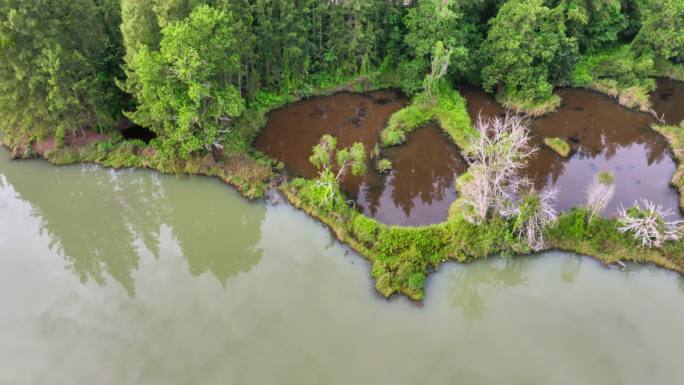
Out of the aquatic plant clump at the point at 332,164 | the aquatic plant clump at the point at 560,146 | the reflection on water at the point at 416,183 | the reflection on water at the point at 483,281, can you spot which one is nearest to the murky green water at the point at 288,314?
the reflection on water at the point at 483,281

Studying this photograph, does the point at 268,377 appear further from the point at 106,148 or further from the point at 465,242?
the point at 106,148

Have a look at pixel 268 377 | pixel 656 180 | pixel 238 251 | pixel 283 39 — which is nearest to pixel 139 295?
pixel 238 251

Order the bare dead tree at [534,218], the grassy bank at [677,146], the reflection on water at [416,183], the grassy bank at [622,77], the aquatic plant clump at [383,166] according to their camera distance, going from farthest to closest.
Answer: the grassy bank at [622,77]
the aquatic plant clump at [383,166]
the grassy bank at [677,146]
the reflection on water at [416,183]
the bare dead tree at [534,218]

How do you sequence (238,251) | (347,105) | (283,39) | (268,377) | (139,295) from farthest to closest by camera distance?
(347,105)
(283,39)
(238,251)
(139,295)
(268,377)

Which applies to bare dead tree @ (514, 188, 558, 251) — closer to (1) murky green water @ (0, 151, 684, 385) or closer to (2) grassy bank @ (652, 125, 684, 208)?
(1) murky green water @ (0, 151, 684, 385)

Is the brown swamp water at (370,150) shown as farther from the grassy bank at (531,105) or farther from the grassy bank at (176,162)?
the grassy bank at (531,105)

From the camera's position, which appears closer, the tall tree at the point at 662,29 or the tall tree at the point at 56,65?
the tall tree at the point at 56,65

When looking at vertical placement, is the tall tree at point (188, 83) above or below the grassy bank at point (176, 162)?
above
